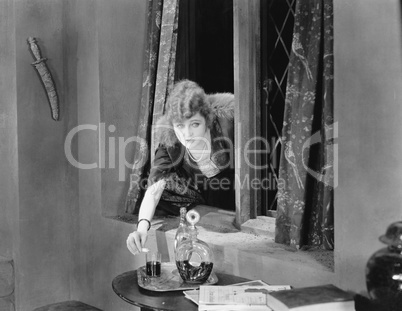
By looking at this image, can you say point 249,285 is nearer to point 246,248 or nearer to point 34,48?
point 246,248

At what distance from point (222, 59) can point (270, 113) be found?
15.6 inches

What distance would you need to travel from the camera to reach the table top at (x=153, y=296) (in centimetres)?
183

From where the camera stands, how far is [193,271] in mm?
2035

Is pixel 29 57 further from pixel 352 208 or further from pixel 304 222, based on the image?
pixel 352 208

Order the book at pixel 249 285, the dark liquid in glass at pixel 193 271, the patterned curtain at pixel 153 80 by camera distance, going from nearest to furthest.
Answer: the book at pixel 249 285 < the dark liquid in glass at pixel 193 271 < the patterned curtain at pixel 153 80

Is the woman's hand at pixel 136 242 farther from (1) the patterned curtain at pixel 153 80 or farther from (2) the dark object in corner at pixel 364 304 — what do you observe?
(2) the dark object in corner at pixel 364 304

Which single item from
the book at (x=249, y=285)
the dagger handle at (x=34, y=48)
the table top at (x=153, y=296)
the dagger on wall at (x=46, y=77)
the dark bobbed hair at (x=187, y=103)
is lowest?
the table top at (x=153, y=296)

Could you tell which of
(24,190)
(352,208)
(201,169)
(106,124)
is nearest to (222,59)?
(201,169)

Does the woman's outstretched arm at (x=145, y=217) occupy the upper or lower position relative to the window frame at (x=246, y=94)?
lower

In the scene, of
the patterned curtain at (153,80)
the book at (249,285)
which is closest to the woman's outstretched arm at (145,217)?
the patterned curtain at (153,80)

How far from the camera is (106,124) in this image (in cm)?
316

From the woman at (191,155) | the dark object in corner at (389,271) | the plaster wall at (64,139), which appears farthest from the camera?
the plaster wall at (64,139)

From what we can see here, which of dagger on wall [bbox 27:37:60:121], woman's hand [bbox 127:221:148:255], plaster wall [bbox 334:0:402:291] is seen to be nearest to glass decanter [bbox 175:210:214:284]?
woman's hand [bbox 127:221:148:255]

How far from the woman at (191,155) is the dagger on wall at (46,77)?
2.50 ft
